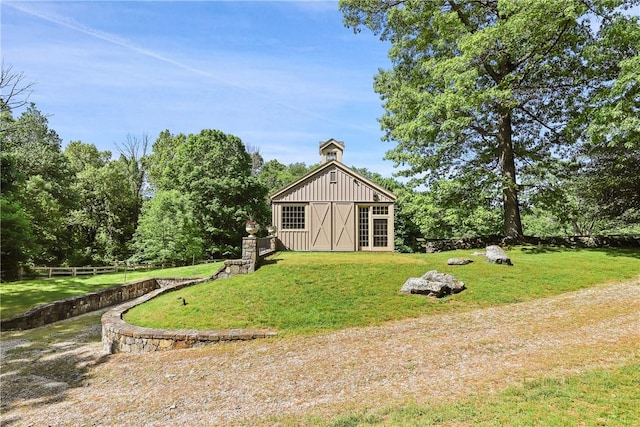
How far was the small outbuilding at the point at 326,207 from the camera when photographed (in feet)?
63.6

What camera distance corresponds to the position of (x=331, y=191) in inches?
765

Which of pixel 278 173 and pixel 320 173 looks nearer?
pixel 320 173

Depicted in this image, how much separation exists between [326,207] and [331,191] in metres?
0.94

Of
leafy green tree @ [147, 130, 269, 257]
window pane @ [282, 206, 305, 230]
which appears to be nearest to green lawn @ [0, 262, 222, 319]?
window pane @ [282, 206, 305, 230]

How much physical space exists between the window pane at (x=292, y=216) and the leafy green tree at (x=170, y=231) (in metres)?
12.4

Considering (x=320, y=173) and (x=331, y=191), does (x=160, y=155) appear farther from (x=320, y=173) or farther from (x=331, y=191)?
(x=331, y=191)

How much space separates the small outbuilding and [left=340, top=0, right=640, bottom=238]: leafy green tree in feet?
9.73

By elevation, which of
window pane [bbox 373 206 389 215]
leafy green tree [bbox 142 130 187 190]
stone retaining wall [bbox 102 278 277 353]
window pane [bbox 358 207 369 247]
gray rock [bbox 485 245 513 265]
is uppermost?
leafy green tree [bbox 142 130 187 190]

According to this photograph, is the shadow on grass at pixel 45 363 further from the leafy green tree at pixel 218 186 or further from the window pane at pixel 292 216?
the leafy green tree at pixel 218 186

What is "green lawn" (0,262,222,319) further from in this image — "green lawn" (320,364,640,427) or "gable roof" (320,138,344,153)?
"green lawn" (320,364,640,427)

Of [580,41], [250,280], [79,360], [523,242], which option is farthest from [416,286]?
[580,41]

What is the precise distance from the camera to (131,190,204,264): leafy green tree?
2775cm

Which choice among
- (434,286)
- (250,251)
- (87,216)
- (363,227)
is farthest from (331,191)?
(87,216)

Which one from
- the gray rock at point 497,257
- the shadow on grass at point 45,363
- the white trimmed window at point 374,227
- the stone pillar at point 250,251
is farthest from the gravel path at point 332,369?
the white trimmed window at point 374,227
